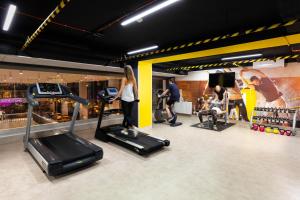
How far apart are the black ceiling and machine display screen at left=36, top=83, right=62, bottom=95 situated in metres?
0.81

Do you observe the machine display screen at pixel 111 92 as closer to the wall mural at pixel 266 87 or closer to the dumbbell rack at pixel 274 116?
the dumbbell rack at pixel 274 116

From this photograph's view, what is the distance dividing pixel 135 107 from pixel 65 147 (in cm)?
280

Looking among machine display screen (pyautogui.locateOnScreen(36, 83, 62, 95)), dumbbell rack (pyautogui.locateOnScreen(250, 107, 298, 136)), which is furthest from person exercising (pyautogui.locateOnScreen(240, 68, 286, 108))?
machine display screen (pyautogui.locateOnScreen(36, 83, 62, 95))

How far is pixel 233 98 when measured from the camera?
766 cm

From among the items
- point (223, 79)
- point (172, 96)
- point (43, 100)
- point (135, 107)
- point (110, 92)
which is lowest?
point (135, 107)

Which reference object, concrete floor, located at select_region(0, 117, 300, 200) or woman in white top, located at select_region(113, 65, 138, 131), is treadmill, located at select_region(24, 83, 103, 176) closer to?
concrete floor, located at select_region(0, 117, 300, 200)

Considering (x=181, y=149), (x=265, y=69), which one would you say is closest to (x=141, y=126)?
(x=181, y=149)

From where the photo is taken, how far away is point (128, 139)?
13.4ft

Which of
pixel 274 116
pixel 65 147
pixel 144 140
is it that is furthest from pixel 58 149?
pixel 274 116

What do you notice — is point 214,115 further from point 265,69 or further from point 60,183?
point 60,183

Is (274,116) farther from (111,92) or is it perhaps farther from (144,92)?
(111,92)

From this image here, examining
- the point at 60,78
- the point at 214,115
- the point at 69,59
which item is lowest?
the point at 214,115

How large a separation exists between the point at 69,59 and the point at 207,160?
4380mm

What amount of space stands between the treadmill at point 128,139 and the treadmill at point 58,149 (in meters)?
0.79
